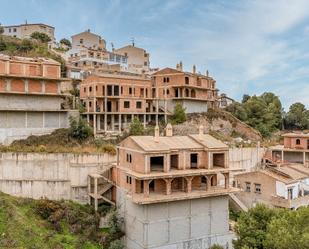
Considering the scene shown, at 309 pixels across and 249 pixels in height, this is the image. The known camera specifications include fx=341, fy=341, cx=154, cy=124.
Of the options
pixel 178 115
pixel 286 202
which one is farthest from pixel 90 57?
pixel 286 202

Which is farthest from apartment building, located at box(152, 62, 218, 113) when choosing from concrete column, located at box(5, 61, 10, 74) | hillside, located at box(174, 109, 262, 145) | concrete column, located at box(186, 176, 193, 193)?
concrete column, located at box(186, 176, 193, 193)

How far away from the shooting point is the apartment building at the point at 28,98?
33.2 meters

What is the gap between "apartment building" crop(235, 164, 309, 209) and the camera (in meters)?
33.0

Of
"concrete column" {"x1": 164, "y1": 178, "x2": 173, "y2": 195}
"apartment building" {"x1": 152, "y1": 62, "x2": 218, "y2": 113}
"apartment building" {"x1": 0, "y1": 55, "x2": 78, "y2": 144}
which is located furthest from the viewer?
"apartment building" {"x1": 152, "y1": 62, "x2": 218, "y2": 113}

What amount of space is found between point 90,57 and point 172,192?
42812 millimetres

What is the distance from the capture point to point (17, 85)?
112ft

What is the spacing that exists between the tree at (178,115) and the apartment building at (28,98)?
15113 millimetres

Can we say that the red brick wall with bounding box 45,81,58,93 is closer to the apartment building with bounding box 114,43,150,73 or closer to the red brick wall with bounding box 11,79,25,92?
the red brick wall with bounding box 11,79,25,92

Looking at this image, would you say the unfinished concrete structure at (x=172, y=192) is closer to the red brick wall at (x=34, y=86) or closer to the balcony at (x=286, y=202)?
the balcony at (x=286, y=202)

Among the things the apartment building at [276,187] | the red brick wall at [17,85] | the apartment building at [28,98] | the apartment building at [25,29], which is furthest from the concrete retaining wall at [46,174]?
the apartment building at [25,29]

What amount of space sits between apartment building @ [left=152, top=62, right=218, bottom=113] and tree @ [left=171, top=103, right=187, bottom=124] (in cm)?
212

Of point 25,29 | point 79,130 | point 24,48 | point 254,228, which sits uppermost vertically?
point 25,29

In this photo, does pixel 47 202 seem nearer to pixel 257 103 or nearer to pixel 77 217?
pixel 77 217

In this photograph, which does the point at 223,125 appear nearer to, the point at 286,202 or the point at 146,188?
the point at 286,202
